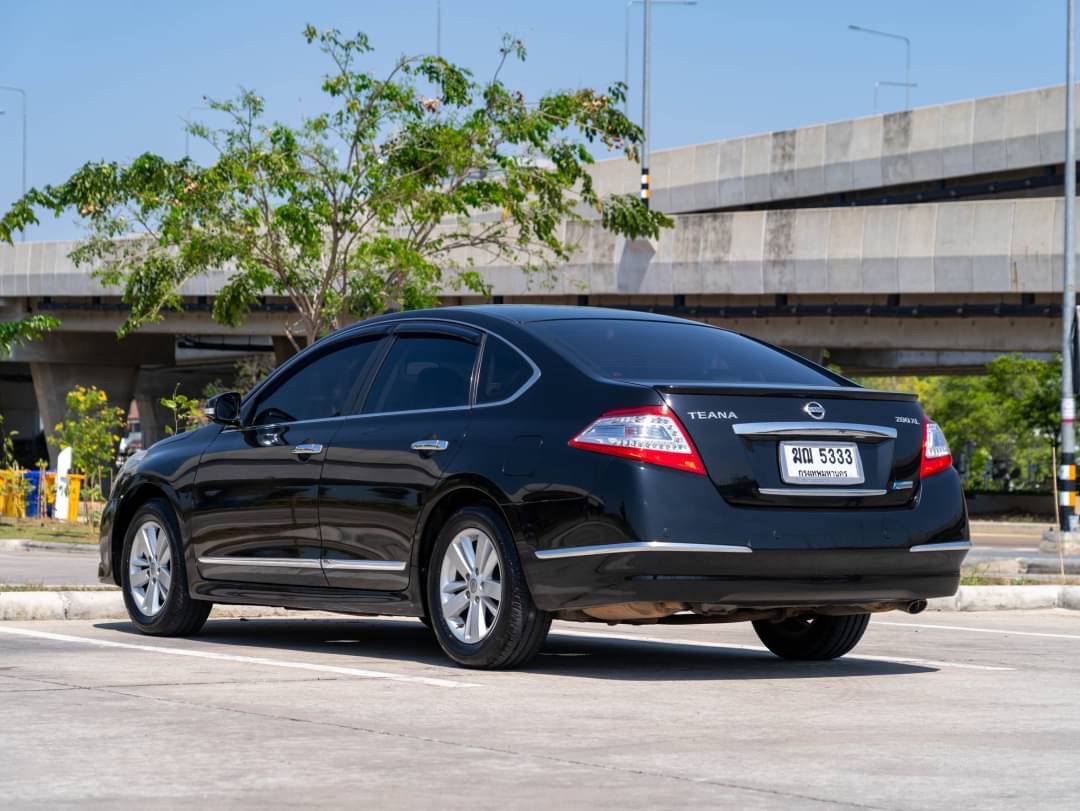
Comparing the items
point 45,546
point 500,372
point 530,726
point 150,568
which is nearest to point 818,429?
point 500,372

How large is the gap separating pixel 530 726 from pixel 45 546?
67.6ft

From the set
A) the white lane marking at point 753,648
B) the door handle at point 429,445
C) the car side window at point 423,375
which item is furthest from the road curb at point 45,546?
the door handle at point 429,445

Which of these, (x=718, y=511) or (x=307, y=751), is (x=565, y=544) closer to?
(x=718, y=511)

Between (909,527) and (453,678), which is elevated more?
(909,527)

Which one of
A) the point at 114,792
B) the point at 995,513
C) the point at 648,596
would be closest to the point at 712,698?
the point at 648,596

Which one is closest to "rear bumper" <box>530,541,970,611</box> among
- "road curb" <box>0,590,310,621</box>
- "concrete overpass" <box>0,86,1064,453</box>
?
"road curb" <box>0,590,310,621</box>

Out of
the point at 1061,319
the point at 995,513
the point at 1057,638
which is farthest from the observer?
the point at 995,513

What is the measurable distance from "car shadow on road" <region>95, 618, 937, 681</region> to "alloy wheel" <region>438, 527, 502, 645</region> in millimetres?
203

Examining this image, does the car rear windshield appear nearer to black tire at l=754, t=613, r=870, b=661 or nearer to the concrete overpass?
black tire at l=754, t=613, r=870, b=661

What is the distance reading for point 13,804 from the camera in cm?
470

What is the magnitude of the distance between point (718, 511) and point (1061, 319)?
32.0 meters

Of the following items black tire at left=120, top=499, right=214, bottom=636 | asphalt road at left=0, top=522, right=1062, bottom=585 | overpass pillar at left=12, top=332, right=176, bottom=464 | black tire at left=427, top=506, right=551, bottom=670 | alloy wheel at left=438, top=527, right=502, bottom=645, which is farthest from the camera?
overpass pillar at left=12, top=332, right=176, bottom=464

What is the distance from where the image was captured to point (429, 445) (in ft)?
26.9

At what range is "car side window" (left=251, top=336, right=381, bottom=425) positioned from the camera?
29.8 feet
